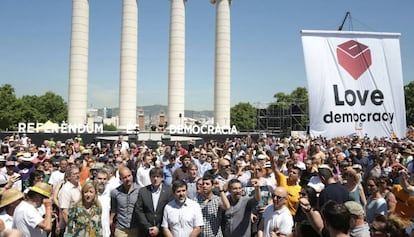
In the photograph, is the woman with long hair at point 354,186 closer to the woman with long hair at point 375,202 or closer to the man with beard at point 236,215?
the woman with long hair at point 375,202

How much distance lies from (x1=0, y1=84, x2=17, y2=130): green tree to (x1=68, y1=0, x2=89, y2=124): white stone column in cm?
3135

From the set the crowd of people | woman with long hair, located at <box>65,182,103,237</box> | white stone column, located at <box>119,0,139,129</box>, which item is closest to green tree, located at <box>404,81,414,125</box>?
white stone column, located at <box>119,0,139,129</box>

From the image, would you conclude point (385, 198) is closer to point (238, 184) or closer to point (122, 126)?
point (238, 184)

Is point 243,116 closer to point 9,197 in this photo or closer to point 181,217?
point 181,217

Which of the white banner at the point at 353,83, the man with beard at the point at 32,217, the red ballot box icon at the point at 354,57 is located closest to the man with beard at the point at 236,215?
the man with beard at the point at 32,217

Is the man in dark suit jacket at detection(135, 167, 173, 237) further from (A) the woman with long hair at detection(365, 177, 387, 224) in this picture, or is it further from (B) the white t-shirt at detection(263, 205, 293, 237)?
(A) the woman with long hair at detection(365, 177, 387, 224)

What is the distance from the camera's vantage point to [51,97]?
3024 inches

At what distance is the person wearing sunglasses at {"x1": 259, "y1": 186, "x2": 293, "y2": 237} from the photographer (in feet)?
14.1

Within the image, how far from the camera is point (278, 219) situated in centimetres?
435

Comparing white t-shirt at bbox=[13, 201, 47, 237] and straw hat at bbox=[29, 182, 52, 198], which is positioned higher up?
straw hat at bbox=[29, 182, 52, 198]

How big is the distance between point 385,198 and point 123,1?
36781 mm

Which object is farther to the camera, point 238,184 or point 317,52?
point 317,52

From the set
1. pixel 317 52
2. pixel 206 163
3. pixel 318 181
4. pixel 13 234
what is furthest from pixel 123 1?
pixel 13 234

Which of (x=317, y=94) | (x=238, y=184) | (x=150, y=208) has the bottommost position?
(x=150, y=208)
